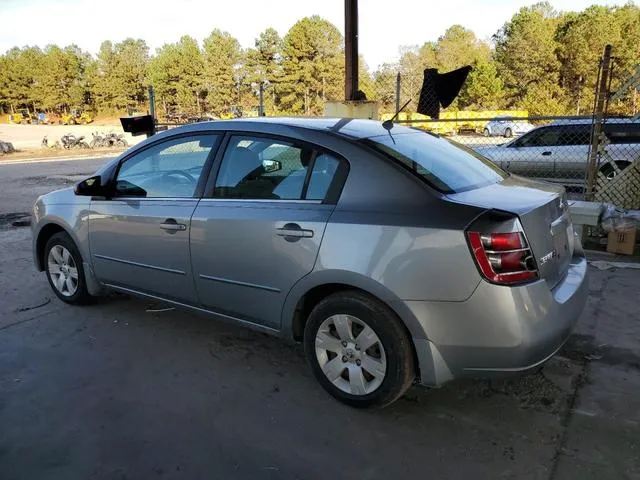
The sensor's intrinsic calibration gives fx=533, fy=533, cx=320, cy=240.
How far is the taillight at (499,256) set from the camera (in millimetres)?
2561

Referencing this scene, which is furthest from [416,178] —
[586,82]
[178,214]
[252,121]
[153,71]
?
[153,71]

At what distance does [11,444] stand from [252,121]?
2376 millimetres

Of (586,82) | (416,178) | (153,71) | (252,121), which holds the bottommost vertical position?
(416,178)

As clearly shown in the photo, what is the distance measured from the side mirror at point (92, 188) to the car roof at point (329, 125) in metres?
1.06

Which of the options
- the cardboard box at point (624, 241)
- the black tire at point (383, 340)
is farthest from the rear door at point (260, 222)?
the cardboard box at point (624, 241)

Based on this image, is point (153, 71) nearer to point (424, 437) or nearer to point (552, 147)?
point (552, 147)

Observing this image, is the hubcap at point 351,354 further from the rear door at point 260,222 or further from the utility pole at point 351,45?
the utility pole at point 351,45

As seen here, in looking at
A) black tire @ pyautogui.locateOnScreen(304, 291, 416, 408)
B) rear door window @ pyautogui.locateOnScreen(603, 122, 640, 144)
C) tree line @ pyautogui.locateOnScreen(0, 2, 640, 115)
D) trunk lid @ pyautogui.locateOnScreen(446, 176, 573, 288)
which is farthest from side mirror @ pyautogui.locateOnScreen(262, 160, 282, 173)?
tree line @ pyautogui.locateOnScreen(0, 2, 640, 115)

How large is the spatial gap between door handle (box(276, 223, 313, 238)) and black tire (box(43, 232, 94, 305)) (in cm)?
231

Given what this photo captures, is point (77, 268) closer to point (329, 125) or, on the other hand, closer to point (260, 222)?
point (260, 222)

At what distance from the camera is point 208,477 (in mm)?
2535

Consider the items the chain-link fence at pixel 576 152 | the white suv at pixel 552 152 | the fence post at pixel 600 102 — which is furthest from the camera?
the white suv at pixel 552 152

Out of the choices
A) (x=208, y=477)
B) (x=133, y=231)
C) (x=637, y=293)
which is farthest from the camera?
(x=637, y=293)

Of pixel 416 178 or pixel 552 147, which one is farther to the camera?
pixel 552 147
